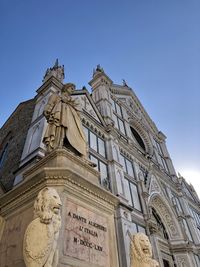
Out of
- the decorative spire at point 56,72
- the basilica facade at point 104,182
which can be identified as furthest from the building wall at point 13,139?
the decorative spire at point 56,72

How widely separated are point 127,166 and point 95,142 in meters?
3.24

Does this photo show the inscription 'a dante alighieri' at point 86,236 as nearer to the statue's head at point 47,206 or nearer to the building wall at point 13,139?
the statue's head at point 47,206

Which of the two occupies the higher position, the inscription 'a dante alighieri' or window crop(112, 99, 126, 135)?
window crop(112, 99, 126, 135)

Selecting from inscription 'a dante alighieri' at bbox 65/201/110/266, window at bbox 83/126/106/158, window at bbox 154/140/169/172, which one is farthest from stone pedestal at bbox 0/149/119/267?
window at bbox 154/140/169/172

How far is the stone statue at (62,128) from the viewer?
14.4 feet

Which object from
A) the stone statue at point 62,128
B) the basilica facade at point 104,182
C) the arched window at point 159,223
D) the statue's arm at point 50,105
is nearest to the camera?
the basilica facade at point 104,182

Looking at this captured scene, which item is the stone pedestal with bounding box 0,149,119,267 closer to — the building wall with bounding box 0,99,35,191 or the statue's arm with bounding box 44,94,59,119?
the statue's arm with bounding box 44,94,59,119

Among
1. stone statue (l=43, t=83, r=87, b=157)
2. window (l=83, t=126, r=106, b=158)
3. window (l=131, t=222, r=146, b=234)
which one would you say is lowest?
Result: stone statue (l=43, t=83, r=87, b=157)

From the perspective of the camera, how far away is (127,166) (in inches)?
556

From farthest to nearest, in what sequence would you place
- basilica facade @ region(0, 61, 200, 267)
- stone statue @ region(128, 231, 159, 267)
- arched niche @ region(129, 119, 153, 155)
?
1. arched niche @ region(129, 119, 153, 155)
2. basilica facade @ region(0, 61, 200, 267)
3. stone statue @ region(128, 231, 159, 267)

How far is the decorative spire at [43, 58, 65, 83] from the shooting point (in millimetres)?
12023

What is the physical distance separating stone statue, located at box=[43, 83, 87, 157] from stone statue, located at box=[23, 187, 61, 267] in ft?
5.50

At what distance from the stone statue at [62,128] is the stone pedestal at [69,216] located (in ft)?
1.75

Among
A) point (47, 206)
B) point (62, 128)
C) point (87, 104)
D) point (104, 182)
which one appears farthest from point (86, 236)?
point (87, 104)
